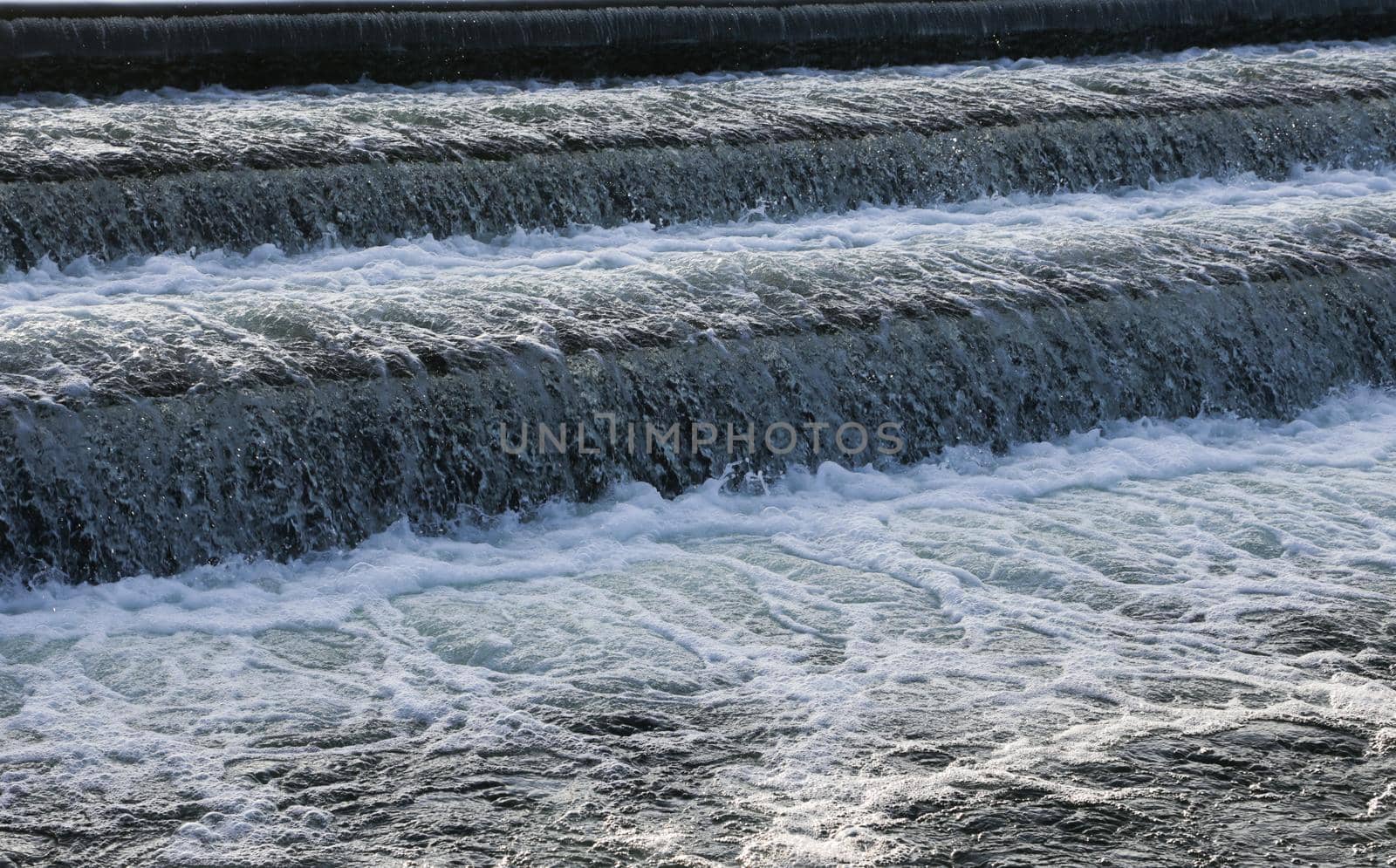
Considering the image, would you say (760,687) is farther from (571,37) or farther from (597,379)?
(571,37)

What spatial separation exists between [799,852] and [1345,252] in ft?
17.1

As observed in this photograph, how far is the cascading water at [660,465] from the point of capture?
12.3ft

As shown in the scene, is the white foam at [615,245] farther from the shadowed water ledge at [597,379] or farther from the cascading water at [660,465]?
the shadowed water ledge at [597,379]

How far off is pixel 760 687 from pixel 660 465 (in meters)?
1.58

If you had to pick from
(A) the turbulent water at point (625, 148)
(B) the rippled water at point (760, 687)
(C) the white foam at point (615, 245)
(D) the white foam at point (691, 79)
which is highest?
(D) the white foam at point (691, 79)

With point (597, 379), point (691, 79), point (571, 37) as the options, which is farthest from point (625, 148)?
point (597, 379)

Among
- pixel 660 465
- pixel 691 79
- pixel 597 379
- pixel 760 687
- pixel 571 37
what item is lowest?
pixel 760 687

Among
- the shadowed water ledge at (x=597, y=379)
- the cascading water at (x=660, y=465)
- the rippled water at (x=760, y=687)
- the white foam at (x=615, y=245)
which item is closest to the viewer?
the rippled water at (x=760, y=687)

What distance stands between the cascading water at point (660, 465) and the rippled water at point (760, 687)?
2 cm

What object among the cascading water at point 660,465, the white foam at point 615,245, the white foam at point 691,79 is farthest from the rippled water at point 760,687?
the white foam at point 691,79

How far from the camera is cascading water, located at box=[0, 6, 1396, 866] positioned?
12.3 ft

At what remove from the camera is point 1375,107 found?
33.5 ft

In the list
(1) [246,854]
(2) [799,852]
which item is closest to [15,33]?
(1) [246,854]

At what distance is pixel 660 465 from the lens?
5777 millimetres
